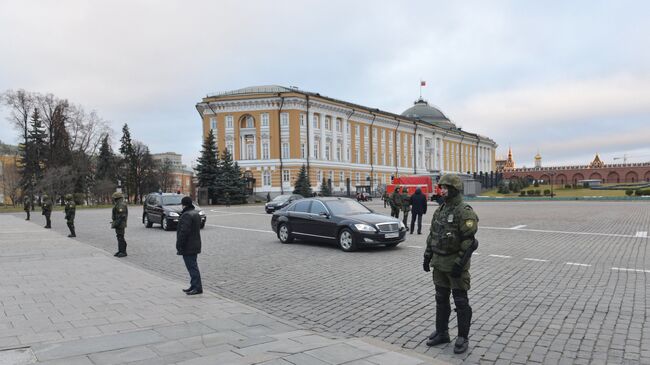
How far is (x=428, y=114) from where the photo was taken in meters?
110

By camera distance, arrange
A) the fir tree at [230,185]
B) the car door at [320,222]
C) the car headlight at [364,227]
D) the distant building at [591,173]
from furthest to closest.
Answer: the distant building at [591,173]
the fir tree at [230,185]
the car door at [320,222]
the car headlight at [364,227]

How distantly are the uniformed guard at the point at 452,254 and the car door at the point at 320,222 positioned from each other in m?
8.31

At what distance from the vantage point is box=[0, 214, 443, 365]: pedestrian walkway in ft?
15.0

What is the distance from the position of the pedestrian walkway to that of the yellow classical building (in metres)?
50.8

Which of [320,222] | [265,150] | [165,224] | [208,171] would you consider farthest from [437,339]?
[265,150]

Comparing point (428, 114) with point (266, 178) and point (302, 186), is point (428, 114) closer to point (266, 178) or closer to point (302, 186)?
point (266, 178)

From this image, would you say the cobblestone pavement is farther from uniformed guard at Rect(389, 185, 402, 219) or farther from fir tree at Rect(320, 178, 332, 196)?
fir tree at Rect(320, 178, 332, 196)

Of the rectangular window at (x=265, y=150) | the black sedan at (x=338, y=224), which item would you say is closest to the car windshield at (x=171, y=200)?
the black sedan at (x=338, y=224)

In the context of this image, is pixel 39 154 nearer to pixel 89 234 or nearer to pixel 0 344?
pixel 89 234

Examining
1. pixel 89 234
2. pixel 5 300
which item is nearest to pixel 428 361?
pixel 5 300

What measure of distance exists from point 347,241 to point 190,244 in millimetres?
5895

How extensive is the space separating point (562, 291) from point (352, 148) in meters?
67.9

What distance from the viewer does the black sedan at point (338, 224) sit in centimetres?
1266

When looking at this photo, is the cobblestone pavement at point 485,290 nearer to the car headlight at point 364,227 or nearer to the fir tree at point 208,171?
the car headlight at point 364,227
